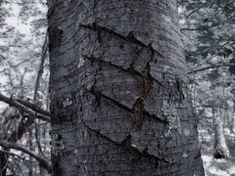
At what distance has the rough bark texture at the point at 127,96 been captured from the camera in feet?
1.98

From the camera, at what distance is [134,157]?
0.59m

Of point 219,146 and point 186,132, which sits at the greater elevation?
point 186,132

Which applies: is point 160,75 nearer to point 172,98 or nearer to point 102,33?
point 172,98

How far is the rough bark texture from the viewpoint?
1.98 feet

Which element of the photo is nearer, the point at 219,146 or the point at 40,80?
the point at 40,80

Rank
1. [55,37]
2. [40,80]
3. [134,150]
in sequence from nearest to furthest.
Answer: [134,150]
[55,37]
[40,80]

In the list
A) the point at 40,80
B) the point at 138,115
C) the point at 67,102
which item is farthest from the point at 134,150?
the point at 40,80

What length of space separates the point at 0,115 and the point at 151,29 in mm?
3806

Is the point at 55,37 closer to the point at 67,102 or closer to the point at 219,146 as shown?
the point at 67,102

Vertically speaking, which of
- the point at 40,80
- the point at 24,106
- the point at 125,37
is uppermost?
the point at 40,80

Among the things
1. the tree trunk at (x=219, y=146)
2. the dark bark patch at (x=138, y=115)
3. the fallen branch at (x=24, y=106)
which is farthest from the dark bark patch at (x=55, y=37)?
the tree trunk at (x=219, y=146)

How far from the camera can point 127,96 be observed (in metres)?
0.62

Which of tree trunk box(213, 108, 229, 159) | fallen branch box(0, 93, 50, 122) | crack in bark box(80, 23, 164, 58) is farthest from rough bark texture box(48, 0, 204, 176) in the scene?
tree trunk box(213, 108, 229, 159)

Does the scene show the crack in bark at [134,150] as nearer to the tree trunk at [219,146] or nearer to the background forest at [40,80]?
the background forest at [40,80]
